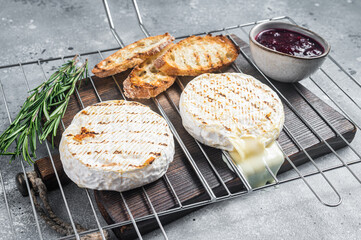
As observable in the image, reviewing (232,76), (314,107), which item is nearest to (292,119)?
(314,107)

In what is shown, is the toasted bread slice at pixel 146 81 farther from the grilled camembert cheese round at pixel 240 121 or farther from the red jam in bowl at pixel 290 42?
the red jam in bowl at pixel 290 42

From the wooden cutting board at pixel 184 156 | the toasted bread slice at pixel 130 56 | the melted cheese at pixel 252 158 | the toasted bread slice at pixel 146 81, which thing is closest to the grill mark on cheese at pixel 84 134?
the wooden cutting board at pixel 184 156

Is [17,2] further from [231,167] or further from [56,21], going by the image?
[231,167]

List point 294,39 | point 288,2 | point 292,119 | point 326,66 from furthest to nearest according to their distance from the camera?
point 288,2
point 326,66
point 294,39
point 292,119

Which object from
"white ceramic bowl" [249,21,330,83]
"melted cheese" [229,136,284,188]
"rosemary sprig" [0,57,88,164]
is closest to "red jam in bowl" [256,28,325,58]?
"white ceramic bowl" [249,21,330,83]

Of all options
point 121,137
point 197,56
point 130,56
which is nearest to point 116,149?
point 121,137

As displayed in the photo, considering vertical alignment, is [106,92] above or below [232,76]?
below

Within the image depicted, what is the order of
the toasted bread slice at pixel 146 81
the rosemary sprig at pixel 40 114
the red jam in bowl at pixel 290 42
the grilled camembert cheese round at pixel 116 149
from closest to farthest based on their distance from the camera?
the grilled camembert cheese round at pixel 116 149 → the rosemary sprig at pixel 40 114 → the toasted bread slice at pixel 146 81 → the red jam in bowl at pixel 290 42

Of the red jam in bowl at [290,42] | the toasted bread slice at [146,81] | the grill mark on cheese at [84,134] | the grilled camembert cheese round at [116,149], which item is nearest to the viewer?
the grilled camembert cheese round at [116,149]
